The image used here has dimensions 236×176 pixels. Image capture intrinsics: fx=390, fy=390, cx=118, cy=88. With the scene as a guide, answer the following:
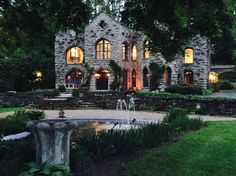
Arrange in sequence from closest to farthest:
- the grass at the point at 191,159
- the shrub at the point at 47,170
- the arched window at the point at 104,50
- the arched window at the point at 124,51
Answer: the shrub at the point at 47,170 → the grass at the point at 191,159 → the arched window at the point at 104,50 → the arched window at the point at 124,51

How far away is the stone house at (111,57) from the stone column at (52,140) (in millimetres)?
28884

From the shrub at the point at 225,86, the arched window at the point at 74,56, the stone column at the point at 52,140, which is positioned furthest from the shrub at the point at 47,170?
the shrub at the point at 225,86

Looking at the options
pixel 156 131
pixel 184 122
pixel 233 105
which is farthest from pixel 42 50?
pixel 156 131

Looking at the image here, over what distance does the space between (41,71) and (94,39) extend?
23.1ft

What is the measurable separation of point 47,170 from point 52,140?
62 cm

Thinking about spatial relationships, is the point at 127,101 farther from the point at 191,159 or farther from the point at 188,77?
the point at 188,77

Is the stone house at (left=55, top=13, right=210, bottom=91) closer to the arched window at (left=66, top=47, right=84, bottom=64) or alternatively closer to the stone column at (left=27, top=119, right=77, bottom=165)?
the arched window at (left=66, top=47, right=84, bottom=64)

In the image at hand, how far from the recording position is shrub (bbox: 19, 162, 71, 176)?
21.7 ft

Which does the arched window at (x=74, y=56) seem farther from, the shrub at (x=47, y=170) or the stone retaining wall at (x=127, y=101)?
the shrub at (x=47, y=170)

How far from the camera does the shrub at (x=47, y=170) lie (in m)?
6.61

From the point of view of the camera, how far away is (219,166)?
346 inches

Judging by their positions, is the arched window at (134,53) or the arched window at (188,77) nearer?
the arched window at (134,53)

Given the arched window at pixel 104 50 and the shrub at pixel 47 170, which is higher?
the arched window at pixel 104 50

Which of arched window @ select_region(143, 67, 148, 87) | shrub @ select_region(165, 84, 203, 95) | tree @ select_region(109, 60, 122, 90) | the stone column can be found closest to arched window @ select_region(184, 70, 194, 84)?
arched window @ select_region(143, 67, 148, 87)
